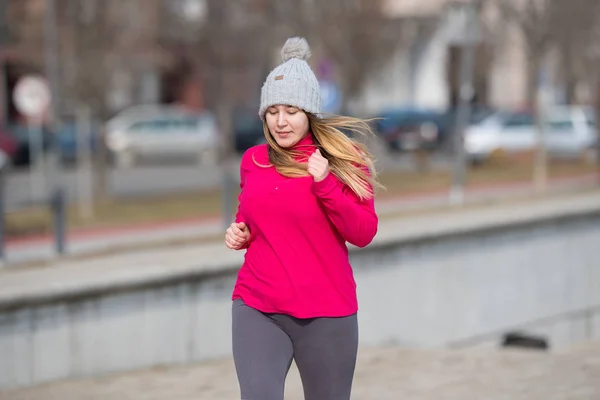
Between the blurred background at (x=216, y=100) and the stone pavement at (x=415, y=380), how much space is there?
5.43 meters

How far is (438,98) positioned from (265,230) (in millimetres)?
58807

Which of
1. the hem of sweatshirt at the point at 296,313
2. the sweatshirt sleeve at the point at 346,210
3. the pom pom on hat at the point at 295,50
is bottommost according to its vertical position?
the hem of sweatshirt at the point at 296,313

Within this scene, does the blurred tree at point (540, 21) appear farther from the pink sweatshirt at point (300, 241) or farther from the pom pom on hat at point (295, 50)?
the pink sweatshirt at point (300, 241)

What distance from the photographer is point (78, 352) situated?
274 inches

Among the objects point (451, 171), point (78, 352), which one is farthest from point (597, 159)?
point (78, 352)

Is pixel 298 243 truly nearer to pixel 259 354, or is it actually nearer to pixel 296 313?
pixel 296 313

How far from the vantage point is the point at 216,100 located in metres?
36.2

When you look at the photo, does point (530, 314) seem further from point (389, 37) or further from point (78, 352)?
point (389, 37)

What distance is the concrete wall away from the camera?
22.4ft

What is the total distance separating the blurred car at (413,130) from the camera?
42719 mm

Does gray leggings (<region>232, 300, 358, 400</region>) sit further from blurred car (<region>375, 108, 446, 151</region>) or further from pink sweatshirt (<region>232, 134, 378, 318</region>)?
blurred car (<region>375, 108, 446, 151</region>)

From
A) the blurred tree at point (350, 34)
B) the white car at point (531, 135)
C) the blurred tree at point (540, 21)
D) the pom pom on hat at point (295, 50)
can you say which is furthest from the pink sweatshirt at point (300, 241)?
the white car at point (531, 135)

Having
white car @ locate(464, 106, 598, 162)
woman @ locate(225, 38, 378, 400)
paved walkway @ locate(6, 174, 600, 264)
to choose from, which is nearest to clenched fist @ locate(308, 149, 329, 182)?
woman @ locate(225, 38, 378, 400)

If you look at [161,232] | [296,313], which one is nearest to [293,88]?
[296,313]
